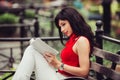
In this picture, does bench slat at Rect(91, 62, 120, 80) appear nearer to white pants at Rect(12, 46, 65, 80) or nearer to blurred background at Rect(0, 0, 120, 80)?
white pants at Rect(12, 46, 65, 80)

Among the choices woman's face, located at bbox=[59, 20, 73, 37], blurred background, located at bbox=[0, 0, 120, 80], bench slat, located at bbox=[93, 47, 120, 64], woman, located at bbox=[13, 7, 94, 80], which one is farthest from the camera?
blurred background, located at bbox=[0, 0, 120, 80]

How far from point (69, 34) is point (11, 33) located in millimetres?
11230

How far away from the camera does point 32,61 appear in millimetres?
5625

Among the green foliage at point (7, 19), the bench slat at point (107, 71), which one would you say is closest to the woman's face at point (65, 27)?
the bench slat at point (107, 71)

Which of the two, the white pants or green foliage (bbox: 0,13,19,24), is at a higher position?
the white pants

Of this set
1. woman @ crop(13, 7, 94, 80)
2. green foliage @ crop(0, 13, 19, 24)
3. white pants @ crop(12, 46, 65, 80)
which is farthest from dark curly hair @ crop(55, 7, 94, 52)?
green foliage @ crop(0, 13, 19, 24)

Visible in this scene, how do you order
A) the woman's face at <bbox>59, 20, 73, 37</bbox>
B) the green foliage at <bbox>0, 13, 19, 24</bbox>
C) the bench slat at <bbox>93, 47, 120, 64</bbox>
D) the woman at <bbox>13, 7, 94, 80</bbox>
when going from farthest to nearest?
the green foliage at <bbox>0, 13, 19, 24</bbox> → the woman's face at <bbox>59, 20, 73, 37</bbox> → the woman at <bbox>13, 7, 94, 80</bbox> → the bench slat at <bbox>93, 47, 120, 64</bbox>

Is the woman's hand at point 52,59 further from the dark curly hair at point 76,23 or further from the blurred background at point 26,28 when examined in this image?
the blurred background at point 26,28

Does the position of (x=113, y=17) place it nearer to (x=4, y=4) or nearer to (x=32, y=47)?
(x=4, y=4)

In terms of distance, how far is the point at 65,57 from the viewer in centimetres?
568

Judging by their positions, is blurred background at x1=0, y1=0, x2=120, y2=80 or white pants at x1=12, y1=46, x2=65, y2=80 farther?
blurred background at x1=0, y1=0, x2=120, y2=80

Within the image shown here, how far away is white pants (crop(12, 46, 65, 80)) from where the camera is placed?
554 centimetres

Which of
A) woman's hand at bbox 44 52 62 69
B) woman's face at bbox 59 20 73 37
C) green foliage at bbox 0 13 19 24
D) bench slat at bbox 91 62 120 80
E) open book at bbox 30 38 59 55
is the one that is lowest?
green foliage at bbox 0 13 19 24

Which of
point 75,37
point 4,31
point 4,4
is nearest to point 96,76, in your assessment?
point 75,37
